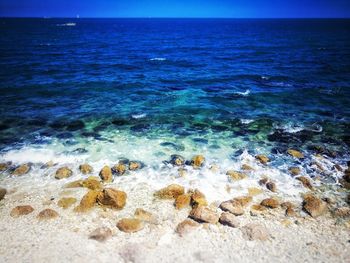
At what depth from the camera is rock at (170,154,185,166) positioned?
1190 cm

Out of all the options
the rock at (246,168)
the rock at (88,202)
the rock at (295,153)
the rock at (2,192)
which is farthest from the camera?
the rock at (295,153)

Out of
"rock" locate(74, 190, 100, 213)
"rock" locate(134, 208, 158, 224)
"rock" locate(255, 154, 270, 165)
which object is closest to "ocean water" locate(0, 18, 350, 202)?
"rock" locate(255, 154, 270, 165)

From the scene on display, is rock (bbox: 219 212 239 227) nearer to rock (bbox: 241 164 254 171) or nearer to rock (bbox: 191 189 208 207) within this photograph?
rock (bbox: 191 189 208 207)

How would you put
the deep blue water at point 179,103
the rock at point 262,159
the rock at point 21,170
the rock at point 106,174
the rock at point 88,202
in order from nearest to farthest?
the rock at point 88,202
the rock at point 106,174
the rock at point 21,170
the rock at point 262,159
the deep blue water at point 179,103

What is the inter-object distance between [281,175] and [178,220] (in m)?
5.13

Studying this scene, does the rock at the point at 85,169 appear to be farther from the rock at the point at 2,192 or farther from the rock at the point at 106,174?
the rock at the point at 2,192

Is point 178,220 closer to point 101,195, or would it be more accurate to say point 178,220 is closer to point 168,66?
point 101,195

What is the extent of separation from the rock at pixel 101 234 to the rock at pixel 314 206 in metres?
6.35

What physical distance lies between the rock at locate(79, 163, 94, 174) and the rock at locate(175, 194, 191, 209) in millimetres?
4239

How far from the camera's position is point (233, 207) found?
876 cm

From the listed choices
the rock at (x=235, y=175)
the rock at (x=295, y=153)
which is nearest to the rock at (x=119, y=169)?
the rock at (x=235, y=175)

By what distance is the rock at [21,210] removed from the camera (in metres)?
8.55

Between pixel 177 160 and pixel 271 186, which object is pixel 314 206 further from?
pixel 177 160

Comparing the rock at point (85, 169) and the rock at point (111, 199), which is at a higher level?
the rock at point (111, 199)
